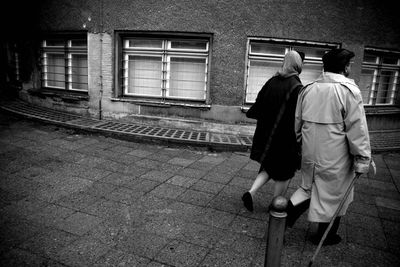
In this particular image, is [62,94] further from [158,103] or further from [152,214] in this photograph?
[152,214]

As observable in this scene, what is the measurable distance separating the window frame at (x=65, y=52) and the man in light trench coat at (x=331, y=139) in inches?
285

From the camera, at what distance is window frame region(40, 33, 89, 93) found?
8570 millimetres

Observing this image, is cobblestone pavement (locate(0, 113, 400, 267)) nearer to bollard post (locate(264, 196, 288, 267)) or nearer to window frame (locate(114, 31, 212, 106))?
bollard post (locate(264, 196, 288, 267))

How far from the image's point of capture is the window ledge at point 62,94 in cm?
847

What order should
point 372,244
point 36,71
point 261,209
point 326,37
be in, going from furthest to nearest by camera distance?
1. point 36,71
2. point 326,37
3. point 261,209
4. point 372,244

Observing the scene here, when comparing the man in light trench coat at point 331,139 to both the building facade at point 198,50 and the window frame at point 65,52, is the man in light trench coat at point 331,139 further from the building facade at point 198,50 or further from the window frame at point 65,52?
the window frame at point 65,52

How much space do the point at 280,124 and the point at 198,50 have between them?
4693 millimetres

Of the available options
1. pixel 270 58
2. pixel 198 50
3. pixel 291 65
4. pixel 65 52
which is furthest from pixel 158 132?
pixel 65 52

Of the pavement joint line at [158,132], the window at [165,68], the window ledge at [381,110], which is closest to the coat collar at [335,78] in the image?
the pavement joint line at [158,132]

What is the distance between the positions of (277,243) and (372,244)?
1.87 metres

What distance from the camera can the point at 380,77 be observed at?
900cm

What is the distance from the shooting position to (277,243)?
6.70 ft

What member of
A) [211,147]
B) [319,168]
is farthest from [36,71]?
[319,168]

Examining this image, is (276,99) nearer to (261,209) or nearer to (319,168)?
(319,168)
